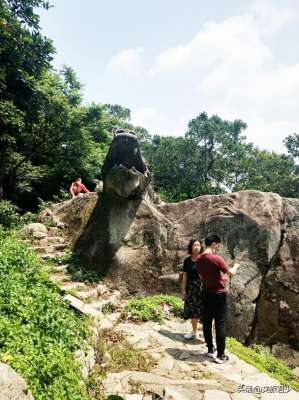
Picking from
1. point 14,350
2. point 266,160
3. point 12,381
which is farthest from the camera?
point 266,160

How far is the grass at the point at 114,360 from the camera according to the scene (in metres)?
5.26

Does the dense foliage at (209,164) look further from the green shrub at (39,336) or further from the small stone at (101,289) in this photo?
the green shrub at (39,336)

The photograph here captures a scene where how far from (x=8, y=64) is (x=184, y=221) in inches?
340

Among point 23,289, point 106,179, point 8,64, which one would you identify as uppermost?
point 8,64

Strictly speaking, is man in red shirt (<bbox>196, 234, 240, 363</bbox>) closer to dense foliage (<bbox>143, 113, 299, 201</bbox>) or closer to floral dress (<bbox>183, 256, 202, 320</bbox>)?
floral dress (<bbox>183, 256, 202, 320</bbox>)

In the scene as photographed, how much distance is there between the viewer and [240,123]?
119 ft

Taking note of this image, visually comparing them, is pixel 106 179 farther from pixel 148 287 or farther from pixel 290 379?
pixel 290 379

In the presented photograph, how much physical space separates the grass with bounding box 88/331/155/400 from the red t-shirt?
1.60 metres

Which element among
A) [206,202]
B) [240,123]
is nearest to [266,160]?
[240,123]

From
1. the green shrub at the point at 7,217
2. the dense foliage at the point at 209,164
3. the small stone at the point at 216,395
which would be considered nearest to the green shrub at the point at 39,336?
the small stone at the point at 216,395

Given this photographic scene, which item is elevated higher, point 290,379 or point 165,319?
point 165,319

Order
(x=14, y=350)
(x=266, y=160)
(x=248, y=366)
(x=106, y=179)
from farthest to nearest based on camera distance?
(x=266, y=160)
(x=106, y=179)
(x=248, y=366)
(x=14, y=350)

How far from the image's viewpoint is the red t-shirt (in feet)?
21.0

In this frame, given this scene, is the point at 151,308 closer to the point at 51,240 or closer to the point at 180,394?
the point at 180,394
